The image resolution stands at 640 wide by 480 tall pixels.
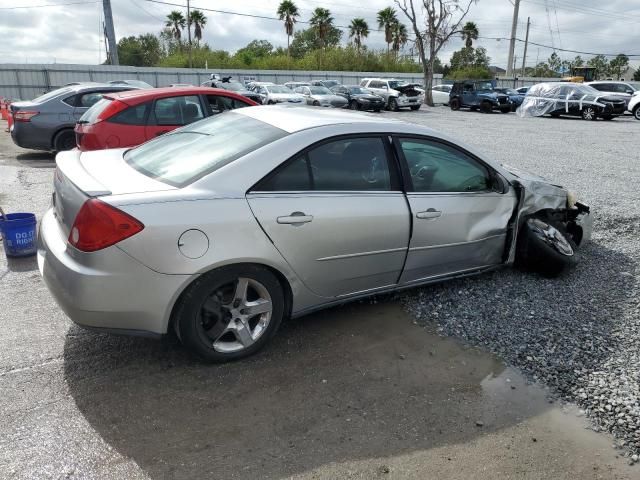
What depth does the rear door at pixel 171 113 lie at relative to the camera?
7.99m

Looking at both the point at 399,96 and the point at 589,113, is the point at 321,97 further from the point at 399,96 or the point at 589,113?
the point at 589,113

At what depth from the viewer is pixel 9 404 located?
113 inches

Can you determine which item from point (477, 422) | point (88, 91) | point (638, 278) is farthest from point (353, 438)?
point (88, 91)

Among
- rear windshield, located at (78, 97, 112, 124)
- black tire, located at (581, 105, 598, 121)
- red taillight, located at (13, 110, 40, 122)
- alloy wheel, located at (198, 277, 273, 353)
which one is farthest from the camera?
black tire, located at (581, 105, 598, 121)

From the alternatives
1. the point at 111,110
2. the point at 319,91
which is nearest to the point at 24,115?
the point at 111,110

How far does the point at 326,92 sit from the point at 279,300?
24.8m

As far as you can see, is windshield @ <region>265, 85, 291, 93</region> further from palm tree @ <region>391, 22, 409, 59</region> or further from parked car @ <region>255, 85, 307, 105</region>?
palm tree @ <region>391, 22, 409, 59</region>

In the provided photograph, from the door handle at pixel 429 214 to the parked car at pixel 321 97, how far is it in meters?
22.0

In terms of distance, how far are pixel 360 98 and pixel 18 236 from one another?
25.1 m

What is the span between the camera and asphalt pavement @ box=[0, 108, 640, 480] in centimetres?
253

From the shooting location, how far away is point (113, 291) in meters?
2.85

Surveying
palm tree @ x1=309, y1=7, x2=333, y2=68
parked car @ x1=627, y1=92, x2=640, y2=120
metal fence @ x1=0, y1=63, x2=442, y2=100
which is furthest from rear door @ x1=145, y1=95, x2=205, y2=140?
palm tree @ x1=309, y1=7, x2=333, y2=68

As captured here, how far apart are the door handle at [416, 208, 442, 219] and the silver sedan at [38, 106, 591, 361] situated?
10 millimetres

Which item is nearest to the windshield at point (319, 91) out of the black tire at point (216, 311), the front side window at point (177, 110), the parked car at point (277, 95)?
the parked car at point (277, 95)
